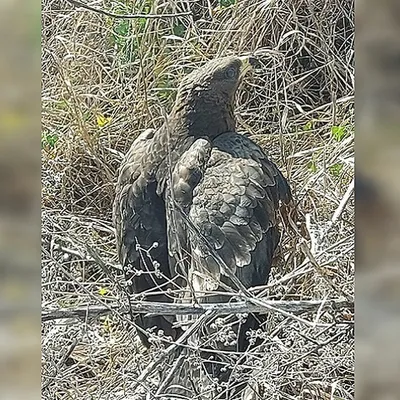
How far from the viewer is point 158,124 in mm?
1125

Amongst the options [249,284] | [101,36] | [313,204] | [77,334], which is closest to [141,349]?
[77,334]

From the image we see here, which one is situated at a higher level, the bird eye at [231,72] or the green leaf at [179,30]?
the green leaf at [179,30]

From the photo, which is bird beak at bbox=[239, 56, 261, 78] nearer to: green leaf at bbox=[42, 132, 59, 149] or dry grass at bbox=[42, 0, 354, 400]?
dry grass at bbox=[42, 0, 354, 400]

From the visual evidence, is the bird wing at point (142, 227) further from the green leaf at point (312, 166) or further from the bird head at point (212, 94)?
the green leaf at point (312, 166)

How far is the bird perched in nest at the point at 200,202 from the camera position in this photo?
1.10 m

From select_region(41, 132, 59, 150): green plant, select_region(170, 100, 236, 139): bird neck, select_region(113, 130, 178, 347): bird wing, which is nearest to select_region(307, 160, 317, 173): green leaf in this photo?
select_region(170, 100, 236, 139): bird neck

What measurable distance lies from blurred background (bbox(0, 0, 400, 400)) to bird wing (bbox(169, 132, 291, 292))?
0.14m

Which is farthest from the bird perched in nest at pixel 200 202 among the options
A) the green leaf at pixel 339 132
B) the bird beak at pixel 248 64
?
the green leaf at pixel 339 132

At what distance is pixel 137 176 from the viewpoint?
1135 mm

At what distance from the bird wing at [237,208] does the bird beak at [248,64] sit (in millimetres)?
105

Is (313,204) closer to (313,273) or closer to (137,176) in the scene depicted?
(313,273)
